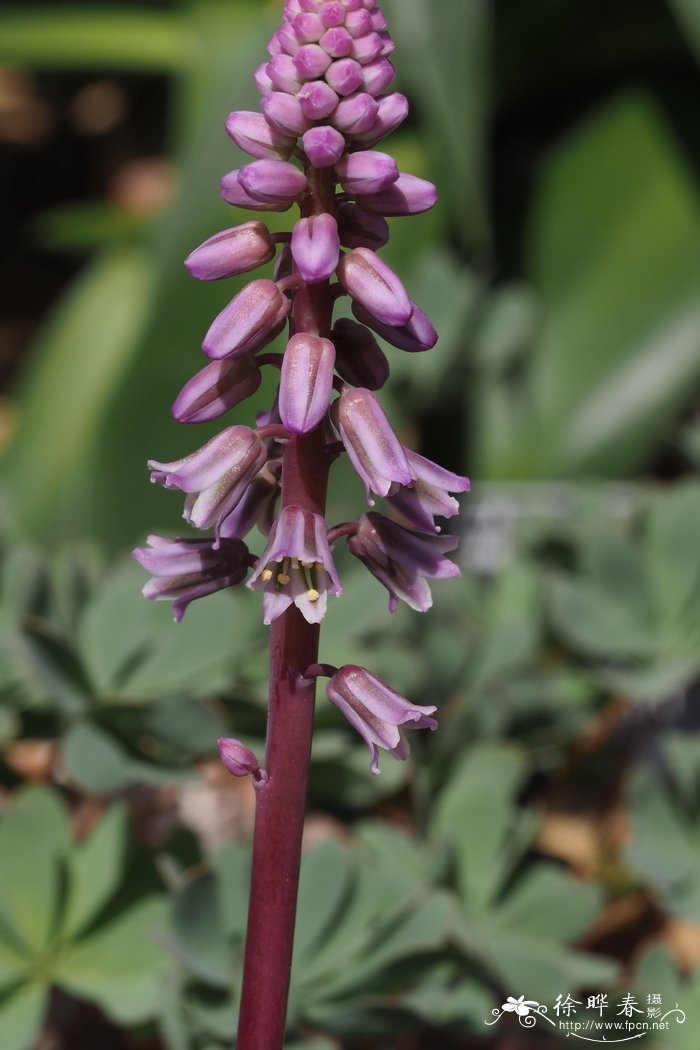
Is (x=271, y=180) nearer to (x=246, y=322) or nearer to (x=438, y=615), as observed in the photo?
(x=246, y=322)

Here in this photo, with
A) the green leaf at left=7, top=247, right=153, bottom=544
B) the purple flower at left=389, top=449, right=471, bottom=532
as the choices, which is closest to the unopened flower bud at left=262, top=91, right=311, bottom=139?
the purple flower at left=389, top=449, right=471, bottom=532

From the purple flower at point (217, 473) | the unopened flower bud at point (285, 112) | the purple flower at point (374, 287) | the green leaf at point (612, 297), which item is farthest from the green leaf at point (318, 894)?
the green leaf at point (612, 297)

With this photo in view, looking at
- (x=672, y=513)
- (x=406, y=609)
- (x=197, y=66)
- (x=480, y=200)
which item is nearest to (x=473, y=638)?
(x=406, y=609)

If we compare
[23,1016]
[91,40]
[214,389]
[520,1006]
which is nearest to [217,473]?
[214,389]

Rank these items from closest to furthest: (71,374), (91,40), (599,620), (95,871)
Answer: (95,871) → (599,620) → (71,374) → (91,40)

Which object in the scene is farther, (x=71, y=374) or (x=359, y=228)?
(x=71, y=374)

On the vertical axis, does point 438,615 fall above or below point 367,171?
above

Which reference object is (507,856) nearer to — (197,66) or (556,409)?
(556,409)

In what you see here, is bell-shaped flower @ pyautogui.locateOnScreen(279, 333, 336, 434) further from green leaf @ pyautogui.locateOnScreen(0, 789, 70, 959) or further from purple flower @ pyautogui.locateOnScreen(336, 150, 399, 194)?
green leaf @ pyautogui.locateOnScreen(0, 789, 70, 959)

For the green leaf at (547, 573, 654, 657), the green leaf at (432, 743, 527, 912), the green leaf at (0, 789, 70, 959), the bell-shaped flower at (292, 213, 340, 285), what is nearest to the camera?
the bell-shaped flower at (292, 213, 340, 285)
